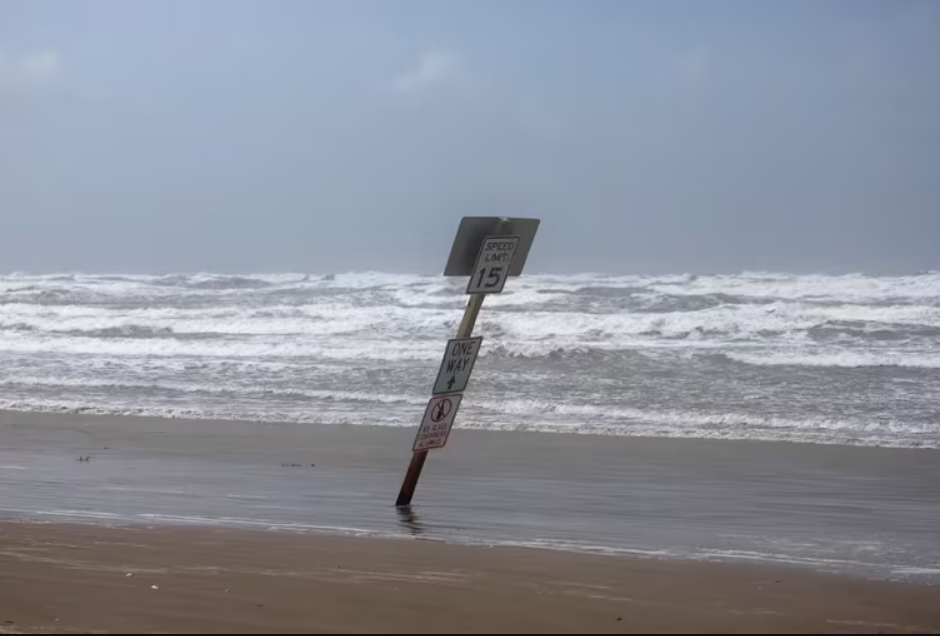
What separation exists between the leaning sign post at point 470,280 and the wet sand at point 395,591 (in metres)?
1.24

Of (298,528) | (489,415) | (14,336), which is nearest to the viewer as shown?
(298,528)

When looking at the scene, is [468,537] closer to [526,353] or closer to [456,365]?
[456,365]

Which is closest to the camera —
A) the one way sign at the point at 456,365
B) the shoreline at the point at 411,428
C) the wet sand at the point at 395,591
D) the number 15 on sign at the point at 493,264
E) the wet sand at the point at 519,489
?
the wet sand at the point at 395,591

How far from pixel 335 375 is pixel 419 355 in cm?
265

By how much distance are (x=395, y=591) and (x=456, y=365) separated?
261 cm

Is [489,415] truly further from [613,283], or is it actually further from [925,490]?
[613,283]

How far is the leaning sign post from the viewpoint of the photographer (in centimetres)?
802

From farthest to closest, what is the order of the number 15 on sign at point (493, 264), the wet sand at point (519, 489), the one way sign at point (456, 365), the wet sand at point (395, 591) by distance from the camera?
the one way sign at point (456, 365) → the number 15 on sign at point (493, 264) → the wet sand at point (519, 489) → the wet sand at point (395, 591)

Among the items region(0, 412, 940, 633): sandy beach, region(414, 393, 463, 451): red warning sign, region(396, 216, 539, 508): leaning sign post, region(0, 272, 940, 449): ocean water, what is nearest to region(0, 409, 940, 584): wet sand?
region(0, 412, 940, 633): sandy beach

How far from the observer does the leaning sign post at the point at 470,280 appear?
8.02m

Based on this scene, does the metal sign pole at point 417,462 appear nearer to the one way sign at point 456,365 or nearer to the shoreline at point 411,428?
the one way sign at point 456,365

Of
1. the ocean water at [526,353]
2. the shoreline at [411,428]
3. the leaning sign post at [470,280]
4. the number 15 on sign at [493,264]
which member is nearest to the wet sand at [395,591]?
the leaning sign post at [470,280]

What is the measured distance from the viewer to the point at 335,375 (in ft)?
63.0

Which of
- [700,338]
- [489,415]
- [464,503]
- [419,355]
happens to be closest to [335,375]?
[419,355]
